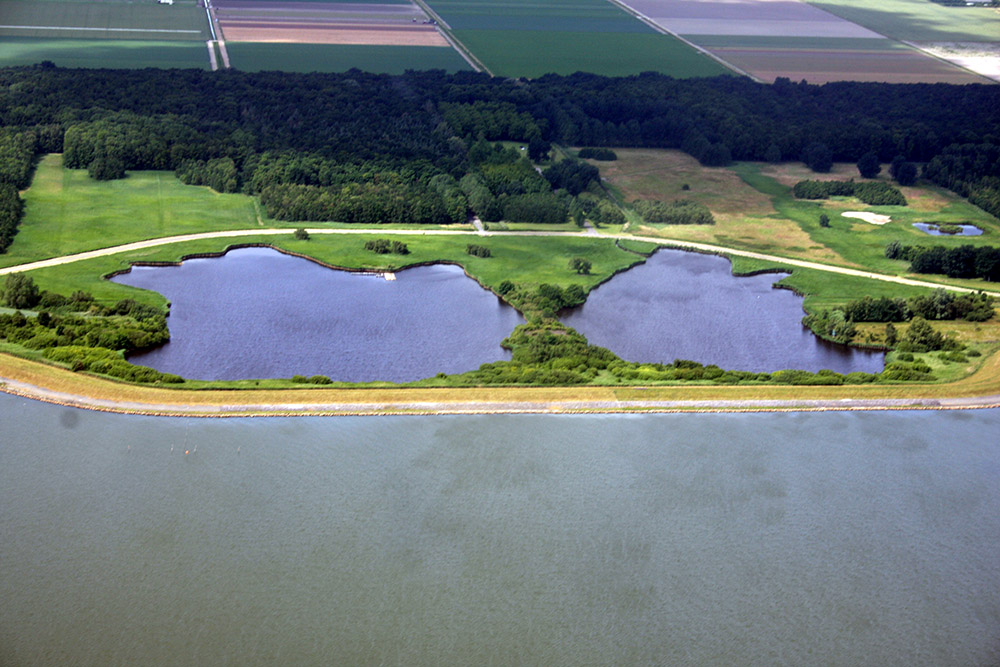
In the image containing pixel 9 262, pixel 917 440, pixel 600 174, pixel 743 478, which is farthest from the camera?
pixel 600 174

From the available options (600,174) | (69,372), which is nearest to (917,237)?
(600,174)

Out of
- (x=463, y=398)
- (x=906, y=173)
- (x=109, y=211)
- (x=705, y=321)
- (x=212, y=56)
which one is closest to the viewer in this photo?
(x=463, y=398)

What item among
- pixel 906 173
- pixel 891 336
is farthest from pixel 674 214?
pixel 891 336

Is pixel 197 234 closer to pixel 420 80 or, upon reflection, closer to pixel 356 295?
pixel 356 295

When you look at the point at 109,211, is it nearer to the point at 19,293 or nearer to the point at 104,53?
the point at 19,293

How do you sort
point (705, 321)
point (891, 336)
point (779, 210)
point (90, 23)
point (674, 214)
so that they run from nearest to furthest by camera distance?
1. point (891, 336)
2. point (705, 321)
3. point (674, 214)
4. point (779, 210)
5. point (90, 23)

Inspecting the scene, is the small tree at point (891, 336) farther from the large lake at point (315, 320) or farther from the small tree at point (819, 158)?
the small tree at point (819, 158)

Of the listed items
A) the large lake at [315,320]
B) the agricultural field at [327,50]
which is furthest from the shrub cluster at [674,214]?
the agricultural field at [327,50]

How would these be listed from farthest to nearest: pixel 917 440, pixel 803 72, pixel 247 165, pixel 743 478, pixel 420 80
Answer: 1. pixel 803 72
2. pixel 420 80
3. pixel 247 165
4. pixel 917 440
5. pixel 743 478
